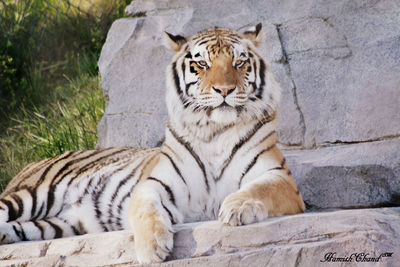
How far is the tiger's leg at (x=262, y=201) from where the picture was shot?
279 cm

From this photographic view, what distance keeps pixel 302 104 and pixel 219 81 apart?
1.75m

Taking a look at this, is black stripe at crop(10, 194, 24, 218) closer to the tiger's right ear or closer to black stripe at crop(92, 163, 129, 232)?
black stripe at crop(92, 163, 129, 232)

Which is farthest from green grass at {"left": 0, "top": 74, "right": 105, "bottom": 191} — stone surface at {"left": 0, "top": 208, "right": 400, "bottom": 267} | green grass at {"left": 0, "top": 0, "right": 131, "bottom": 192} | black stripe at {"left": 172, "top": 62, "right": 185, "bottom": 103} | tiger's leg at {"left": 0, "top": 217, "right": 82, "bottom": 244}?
stone surface at {"left": 0, "top": 208, "right": 400, "bottom": 267}

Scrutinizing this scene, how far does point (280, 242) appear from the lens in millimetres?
2693

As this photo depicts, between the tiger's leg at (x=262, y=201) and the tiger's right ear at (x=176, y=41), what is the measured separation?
99 cm

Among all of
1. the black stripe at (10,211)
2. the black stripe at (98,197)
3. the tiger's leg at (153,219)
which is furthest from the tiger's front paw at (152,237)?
the black stripe at (10,211)

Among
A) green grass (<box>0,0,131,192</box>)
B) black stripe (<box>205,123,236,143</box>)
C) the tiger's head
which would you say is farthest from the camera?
green grass (<box>0,0,131,192</box>)

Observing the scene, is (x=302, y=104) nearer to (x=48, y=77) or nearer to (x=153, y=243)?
(x=153, y=243)

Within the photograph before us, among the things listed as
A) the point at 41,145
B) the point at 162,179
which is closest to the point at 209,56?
the point at 162,179

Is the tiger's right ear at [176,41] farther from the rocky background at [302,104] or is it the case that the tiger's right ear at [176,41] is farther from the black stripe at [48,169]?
the black stripe at [48,169]

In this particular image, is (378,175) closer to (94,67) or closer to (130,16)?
(130,16)

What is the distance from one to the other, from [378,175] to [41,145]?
128 inches

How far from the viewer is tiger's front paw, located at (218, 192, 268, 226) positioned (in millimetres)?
2779

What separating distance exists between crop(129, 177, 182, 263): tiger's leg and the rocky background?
0.08m
